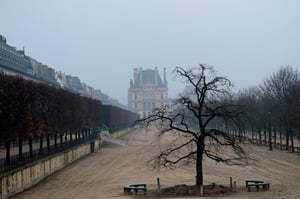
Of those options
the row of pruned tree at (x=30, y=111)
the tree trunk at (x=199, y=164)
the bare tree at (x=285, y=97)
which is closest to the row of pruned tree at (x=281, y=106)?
the bare tree at (x=285, y=97)

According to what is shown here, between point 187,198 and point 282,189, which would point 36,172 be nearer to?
point 187,198

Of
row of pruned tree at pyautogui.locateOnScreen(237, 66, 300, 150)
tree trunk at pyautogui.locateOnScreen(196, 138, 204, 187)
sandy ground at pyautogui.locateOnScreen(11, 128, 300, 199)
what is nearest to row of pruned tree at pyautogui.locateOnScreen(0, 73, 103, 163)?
sandy ground at pyautogui.locateOnScreen(11, 128, 300, 199)

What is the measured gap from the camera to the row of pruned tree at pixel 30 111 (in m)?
31.8

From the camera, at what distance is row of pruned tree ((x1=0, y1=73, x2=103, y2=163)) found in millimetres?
31812

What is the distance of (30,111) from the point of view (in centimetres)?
3597

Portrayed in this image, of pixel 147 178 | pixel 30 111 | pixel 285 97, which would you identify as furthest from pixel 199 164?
pixel 285 97

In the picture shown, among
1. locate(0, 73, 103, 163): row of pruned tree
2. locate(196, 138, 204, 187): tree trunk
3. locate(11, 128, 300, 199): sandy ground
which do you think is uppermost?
locate(0, 73, 103, 163): row of pruned tree

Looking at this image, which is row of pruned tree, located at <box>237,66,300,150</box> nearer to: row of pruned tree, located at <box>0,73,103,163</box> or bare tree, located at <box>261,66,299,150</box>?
bare tree, located at <box>261,66,299,150</box>

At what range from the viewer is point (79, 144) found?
5844 cm

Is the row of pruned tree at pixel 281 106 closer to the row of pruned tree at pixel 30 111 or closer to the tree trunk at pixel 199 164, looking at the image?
the row of pruned tree at pixel 30 111

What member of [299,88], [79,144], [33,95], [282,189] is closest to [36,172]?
[33,95]

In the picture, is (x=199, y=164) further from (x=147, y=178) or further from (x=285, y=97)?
(x=285, y=97)

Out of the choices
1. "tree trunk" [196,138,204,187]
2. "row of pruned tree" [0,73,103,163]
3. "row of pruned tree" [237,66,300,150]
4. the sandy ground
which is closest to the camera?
"tree trunk" [196,138,204,187]

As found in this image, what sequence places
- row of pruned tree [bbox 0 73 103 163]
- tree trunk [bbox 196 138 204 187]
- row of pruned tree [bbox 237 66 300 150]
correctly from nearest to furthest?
tree trunk [bbox 196 138 204 187] < row of pruned tree [bbox 0 73 103 163] < row of pruned tree [bbox 237 66 300 150]
